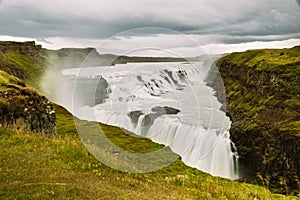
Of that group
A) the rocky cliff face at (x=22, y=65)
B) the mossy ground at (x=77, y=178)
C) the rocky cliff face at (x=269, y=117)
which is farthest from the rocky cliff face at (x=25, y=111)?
the rocky cliff face at (x=22, y=65)

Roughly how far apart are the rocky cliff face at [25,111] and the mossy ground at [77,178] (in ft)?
9.33

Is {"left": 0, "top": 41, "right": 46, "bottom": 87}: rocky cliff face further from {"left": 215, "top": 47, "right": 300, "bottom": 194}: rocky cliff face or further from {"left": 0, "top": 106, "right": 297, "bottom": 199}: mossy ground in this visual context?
{"left": 0, "top": 106, "right": 297, "bottom": 199}: mossy ground

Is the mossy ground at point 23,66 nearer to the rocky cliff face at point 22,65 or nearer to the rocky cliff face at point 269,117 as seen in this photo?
the rocky cliff face at point 22,65

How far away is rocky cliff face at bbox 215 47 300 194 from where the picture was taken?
70.8 metres

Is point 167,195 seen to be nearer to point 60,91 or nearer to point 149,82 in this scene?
point 149,82

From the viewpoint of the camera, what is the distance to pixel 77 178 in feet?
49.9

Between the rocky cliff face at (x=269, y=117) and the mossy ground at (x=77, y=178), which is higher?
the mossy ground at (x=77, y=178)

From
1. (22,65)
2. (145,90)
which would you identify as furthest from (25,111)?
(22,65)

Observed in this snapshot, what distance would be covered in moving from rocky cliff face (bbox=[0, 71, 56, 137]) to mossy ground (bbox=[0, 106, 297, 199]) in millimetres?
2843

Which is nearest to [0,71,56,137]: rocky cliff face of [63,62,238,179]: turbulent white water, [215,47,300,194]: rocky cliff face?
[63,62,238,179]: turbulent white water

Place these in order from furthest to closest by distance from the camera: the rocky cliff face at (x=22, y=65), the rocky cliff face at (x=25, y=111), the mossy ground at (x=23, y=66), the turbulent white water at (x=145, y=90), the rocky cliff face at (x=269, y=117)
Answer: the rocky cliff face at (x=22, y=65), the mossy ground at (x=23, y=66), the rocky cliff face at (x=269, y=117), the rocky cliff face at (x=25, y=111), the turbulent white water at (x=145, y=90)

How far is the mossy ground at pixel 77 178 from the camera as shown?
13.4 meters

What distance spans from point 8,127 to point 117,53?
8826mm

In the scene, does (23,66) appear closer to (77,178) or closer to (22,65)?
(22,65)
